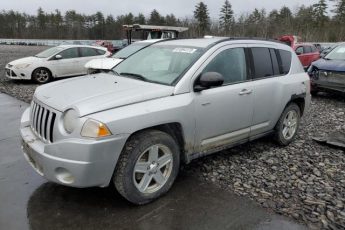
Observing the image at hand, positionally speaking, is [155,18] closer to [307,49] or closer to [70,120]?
[307,49]

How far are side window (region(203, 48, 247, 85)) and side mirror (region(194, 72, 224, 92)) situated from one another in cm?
24

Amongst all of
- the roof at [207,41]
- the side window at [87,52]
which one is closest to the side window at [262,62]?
the roof at [207,41]

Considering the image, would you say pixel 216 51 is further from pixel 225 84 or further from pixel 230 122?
pixel 230 122

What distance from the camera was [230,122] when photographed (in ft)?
15.1

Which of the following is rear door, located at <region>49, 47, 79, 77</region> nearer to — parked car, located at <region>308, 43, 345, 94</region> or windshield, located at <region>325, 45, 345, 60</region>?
parked car, located at <region>308, 43, 345, 94</region>

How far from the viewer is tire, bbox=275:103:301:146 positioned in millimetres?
5598

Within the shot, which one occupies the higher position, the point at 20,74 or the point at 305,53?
the point at 305,53

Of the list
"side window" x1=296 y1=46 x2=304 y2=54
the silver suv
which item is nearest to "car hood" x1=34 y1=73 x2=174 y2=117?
the silver suv

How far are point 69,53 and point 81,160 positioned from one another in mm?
11577

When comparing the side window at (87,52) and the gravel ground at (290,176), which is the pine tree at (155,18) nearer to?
the side window at (87,52)

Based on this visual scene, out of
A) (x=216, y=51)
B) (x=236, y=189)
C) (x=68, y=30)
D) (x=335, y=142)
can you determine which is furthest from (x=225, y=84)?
(x=68, y=30)

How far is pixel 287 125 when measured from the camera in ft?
19.1

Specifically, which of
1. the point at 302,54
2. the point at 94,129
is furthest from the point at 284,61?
the point at 302,54

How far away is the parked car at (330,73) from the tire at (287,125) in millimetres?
4381
